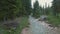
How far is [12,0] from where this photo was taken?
21.4m

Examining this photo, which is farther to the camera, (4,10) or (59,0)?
(59,0)

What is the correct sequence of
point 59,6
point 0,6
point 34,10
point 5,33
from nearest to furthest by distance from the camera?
point 5,33 < point 0,6 < point 59,6 < point 34,10

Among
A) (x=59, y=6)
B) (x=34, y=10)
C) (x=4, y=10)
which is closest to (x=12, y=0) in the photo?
(x=4, y=10)

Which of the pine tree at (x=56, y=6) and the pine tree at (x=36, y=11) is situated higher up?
the pine tree at (x=56, y=6)

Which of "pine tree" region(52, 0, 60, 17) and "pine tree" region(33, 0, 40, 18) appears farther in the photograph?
"pine tree" region(33, 0, 40, 18)

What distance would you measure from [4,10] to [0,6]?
3.14ft

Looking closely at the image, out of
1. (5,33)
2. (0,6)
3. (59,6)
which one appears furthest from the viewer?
(59,6)

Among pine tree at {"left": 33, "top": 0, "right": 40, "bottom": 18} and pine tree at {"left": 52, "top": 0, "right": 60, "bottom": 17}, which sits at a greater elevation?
pine tree at {"left": 52, "top": 0, "right": 60, "bottom": 17}

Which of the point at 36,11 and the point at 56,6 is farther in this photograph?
the point at 36,11

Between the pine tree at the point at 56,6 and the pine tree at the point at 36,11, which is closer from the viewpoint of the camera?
the pine tree at the point at 56,6

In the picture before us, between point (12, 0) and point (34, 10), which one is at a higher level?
point (12, 0)

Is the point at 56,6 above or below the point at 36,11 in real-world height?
above

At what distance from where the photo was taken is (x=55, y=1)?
4081 centimetres

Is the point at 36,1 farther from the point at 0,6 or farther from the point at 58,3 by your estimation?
the point at 0,6
